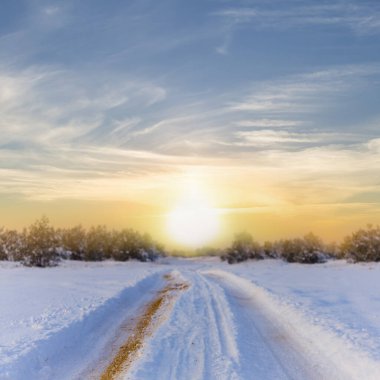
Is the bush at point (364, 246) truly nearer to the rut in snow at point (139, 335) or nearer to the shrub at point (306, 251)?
the shrub at point (306, 251)

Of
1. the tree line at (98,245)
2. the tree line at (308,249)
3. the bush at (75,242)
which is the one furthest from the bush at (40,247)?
the tree line at (308,249)

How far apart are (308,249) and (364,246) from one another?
19.2 metres

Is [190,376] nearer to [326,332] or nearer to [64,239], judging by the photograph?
[326,332]

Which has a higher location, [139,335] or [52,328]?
[52,328]

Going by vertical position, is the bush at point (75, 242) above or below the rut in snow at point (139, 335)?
above

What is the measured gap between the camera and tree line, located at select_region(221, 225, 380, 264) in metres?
67.1

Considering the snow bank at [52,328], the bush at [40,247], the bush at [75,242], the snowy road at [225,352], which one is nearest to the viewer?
the snowy road at [225,352]

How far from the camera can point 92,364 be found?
447 inches

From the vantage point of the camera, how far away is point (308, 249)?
8625cm

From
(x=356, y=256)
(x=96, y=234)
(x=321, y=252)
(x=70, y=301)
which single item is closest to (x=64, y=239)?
(x=96, y=234)

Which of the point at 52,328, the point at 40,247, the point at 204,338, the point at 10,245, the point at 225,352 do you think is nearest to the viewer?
the point at 225,352

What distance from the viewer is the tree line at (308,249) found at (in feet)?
220

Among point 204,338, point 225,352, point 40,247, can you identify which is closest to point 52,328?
point 204,338

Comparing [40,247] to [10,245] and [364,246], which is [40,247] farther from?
[364,246]
